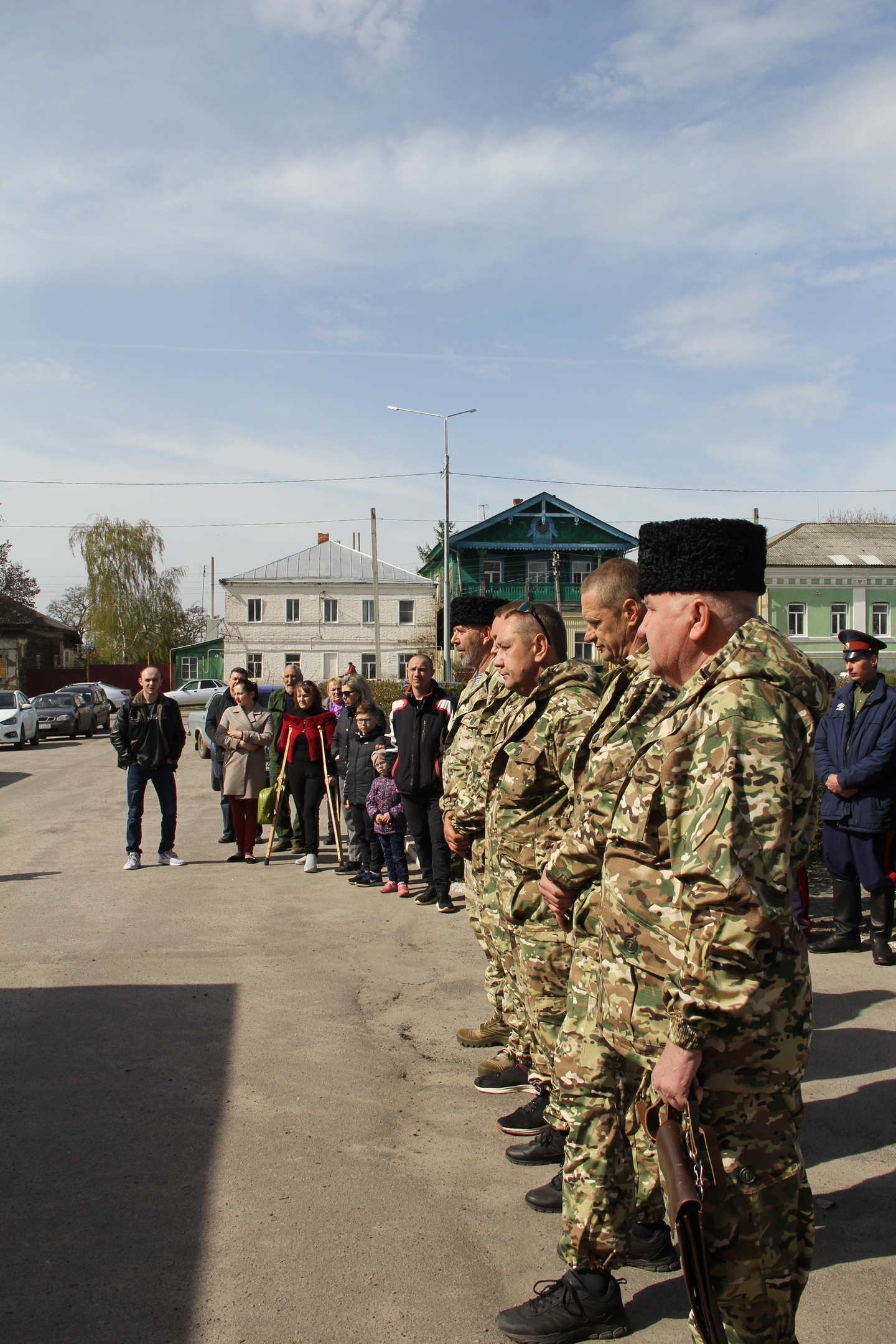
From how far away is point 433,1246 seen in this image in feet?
10.9

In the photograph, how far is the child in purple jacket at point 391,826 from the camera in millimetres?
8961

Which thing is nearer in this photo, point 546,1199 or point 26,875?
point 546,1199

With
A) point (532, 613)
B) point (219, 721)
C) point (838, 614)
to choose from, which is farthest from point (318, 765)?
point (838, 614)

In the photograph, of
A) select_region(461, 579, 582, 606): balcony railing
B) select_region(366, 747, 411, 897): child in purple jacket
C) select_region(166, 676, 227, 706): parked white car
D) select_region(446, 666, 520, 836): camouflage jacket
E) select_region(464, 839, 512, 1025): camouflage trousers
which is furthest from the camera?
select_region(461, 579, 582, 606): balcony railing

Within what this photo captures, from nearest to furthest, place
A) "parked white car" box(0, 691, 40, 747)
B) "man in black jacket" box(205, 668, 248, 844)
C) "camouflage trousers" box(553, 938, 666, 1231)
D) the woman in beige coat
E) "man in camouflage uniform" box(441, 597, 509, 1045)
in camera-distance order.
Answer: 1. "camouflage trousers" box(553, 938, 666, 1231)
2. "man in camouflage uniform" box(441, 597, 509, 1045)
3. the woman in beige coat
4. "man in black jacket" box(205, 668, 248, 844)
5. "parked white car" box(0, 691, 40, 747)

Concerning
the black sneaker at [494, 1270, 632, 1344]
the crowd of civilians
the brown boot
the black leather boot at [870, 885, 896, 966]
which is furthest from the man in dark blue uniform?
the black sneaker at [494, 1270, 632, 1344]

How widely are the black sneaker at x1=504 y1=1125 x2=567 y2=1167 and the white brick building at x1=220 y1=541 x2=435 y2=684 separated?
54.9m

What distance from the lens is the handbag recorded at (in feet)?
7.22

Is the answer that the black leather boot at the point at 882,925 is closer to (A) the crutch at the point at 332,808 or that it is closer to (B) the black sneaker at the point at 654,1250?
(B) the black sneaker at the point at 654,1250

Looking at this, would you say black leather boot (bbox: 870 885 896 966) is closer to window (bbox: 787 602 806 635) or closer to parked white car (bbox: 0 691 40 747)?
A: parked white car (bbox: 0 691 40 747)

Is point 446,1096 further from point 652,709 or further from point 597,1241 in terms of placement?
point 652,709

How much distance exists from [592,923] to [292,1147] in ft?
5.84

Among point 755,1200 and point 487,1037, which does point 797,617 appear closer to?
point 487,1037

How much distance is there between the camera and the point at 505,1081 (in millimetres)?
4711
